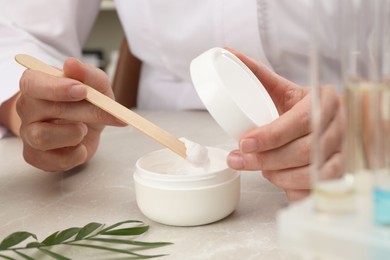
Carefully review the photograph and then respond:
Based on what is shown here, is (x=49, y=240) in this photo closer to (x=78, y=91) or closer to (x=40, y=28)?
(x=78, y=91)

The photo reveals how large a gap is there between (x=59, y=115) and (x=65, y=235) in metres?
0.20

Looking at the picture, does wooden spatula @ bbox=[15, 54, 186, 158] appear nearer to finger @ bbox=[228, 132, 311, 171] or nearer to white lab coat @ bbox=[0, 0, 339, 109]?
finger @ bbox=[228, 132, 311, 171]

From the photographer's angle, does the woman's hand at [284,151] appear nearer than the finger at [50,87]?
Yes

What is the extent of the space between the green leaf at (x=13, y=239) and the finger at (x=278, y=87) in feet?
1.01

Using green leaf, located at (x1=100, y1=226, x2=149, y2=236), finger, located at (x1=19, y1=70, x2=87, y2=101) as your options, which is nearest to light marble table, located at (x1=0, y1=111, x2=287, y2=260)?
green leaf, located at (x1=100, y1=226, x2=149, y2=236)

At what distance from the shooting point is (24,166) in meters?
0.84

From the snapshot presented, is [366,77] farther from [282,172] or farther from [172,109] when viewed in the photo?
[172,109]

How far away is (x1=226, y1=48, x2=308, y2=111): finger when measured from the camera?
71cm

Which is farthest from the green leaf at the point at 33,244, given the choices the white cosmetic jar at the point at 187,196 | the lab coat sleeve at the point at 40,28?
the lab coat sleeve at the point at 40,28

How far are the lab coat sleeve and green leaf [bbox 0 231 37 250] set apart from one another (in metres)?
0.55

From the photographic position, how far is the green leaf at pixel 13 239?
54cm

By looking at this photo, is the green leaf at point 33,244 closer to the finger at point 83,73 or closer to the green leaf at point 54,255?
the green leaf at point 54,255

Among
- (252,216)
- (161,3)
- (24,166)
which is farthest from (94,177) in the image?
(161,3)

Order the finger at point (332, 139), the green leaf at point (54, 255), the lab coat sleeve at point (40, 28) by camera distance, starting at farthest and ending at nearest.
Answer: the lab coat sleeve at point (40, 28) < the green leaf at point (54, 255) < the finger at point (332, 139)
